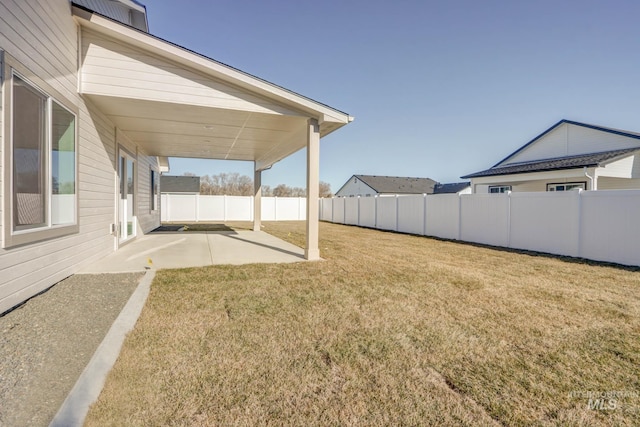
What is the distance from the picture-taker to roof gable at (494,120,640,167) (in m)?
12.7

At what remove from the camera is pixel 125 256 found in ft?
21.1

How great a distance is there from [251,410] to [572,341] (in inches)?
120

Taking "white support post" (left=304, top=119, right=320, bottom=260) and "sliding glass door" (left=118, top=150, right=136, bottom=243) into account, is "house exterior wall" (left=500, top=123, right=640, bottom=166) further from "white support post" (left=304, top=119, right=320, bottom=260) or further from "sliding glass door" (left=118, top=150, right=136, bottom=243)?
"sliding glass door" (left=118, top=150, right=136, bottom=243)

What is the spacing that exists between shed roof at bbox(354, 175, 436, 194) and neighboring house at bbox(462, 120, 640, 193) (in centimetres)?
1335

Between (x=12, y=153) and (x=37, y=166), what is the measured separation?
2.03ft

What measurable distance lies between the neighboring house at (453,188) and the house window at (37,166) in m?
30.1

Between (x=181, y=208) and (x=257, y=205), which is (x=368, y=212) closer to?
(x=257, y=205)

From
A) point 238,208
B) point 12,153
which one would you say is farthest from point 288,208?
point 12,153

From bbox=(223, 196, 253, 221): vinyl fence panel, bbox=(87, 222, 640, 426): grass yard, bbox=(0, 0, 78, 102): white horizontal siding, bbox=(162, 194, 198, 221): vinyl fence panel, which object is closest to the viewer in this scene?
bbox=(87, 222, 640, 426): grass yard

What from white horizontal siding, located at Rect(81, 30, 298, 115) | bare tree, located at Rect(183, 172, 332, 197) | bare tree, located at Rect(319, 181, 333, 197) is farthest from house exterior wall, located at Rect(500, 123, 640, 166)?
bare tree, located at Rect(319, 181, 333, 197)

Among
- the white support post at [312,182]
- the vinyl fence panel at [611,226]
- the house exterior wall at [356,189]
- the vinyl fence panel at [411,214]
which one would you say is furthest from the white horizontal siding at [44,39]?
the house exterior wall at [356,189]

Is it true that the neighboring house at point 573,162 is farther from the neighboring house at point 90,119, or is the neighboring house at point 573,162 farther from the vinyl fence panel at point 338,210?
the neighboring house at point 90,119

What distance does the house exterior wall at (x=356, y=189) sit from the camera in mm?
29938

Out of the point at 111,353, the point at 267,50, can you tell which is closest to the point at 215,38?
the point at 267,50
